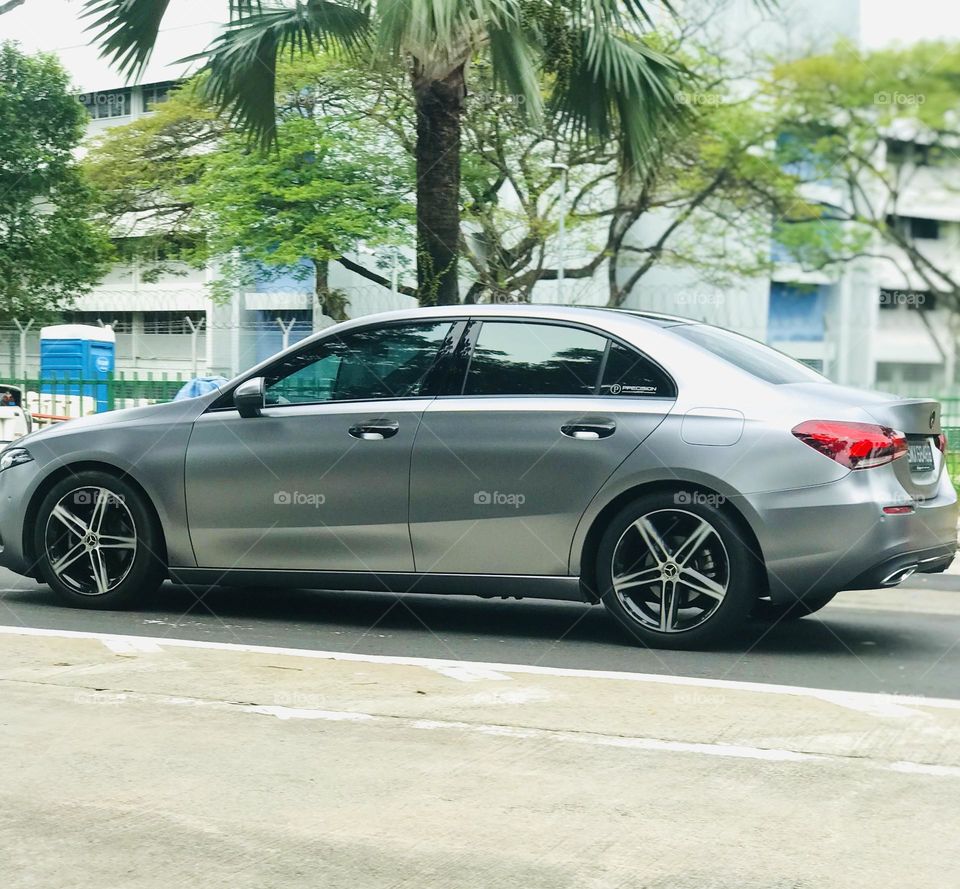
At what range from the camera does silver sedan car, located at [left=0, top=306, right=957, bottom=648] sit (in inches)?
244

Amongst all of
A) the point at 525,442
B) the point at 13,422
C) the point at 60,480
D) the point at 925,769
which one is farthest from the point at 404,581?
the point at 13,422

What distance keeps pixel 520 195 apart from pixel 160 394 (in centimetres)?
1678

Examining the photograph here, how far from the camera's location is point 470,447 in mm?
6629

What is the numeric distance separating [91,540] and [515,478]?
7.60 ft

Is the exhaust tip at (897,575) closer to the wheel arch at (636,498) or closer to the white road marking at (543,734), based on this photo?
the wheel arch at (636,498)

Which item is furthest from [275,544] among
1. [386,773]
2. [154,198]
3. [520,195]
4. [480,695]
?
[154,198]

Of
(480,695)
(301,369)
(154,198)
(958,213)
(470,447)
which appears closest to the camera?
(480,695)

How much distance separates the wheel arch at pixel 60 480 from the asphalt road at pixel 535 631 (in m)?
0.33

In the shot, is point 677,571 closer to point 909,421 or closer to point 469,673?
point 469,673

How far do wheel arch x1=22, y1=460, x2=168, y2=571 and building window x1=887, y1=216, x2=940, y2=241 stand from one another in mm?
15001

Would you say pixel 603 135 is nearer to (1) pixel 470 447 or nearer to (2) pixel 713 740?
(1) pixel 470 447

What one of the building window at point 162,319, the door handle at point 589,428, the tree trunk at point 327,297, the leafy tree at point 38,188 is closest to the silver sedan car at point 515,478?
the door handle at point 589,428

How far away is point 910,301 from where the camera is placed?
59.4 ft

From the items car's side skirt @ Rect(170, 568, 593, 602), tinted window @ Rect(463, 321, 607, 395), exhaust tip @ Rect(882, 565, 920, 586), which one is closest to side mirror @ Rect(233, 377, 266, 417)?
car's side skirt @ Rect(170, 568, 593, 602)
